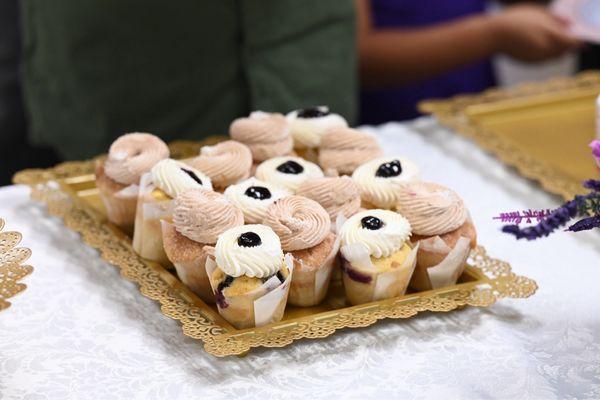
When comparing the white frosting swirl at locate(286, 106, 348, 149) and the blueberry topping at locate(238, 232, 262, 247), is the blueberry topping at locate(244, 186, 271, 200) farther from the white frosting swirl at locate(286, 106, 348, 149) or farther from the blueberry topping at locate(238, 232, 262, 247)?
the white frosting swirl at locate(286, 106, 348, 149)

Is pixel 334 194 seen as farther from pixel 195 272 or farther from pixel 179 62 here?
pixel 179 62

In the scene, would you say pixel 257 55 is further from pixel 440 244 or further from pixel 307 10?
pixel 440 244

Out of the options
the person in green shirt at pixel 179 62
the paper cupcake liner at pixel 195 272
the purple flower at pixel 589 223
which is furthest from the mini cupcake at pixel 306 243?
the person in green shirt at pixel 179 62

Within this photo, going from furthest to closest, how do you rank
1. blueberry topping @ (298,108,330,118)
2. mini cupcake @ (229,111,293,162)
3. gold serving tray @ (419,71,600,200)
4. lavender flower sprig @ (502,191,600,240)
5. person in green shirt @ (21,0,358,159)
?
person in green shirt @ (21,0,358,159) < gold serving tray @ (419,71,600,200) < blueberry topping @ (298,108,330,118) < mini cupcake @ (229,111,293,162) < lavender flower sprig @ (502,191,600,240)

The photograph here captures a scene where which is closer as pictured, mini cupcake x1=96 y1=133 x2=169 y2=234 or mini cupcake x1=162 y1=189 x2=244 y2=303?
mini cupcake x1=162 y1=189 x2=244 y2=303

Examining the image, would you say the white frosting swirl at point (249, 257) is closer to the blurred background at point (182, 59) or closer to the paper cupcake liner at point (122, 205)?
the paper cupcake liner at point (122, 205)

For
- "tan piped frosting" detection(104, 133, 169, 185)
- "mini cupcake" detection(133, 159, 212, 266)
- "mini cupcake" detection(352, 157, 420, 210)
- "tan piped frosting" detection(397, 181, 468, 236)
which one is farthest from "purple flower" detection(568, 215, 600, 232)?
"tan piped frosting" detection(104, 133, 169, 185)
